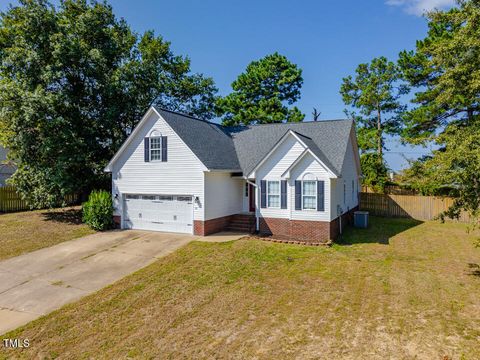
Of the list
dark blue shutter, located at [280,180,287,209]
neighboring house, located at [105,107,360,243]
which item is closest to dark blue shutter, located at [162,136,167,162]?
neighboring house, located at [105,107,360,243]

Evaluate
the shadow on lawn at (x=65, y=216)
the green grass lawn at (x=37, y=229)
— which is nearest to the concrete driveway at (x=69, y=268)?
the green grass lawn at (x=37, y=229)

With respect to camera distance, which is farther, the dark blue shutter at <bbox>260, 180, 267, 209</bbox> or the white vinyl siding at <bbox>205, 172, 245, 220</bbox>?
the dark blue shutter at <bbox>260, 180, 267, 209</bbox>

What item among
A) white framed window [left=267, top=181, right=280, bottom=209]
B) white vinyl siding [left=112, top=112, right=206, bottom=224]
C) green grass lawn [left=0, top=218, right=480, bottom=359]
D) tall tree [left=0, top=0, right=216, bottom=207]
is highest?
tall tree [left=0, top=0, right=216, bottom=207]

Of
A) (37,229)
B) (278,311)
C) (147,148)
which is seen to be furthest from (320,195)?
(37,229)

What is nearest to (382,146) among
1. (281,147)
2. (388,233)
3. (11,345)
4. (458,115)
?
(458,115)

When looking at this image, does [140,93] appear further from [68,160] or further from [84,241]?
[84,241]

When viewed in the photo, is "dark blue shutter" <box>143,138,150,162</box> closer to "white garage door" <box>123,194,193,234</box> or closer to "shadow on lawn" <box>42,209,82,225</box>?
"white garage door" <box>123,194,193,234</box>
